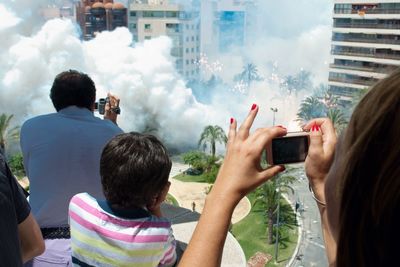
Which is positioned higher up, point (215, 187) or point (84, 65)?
point (215, 187)

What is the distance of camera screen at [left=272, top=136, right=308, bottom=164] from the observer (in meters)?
1.12

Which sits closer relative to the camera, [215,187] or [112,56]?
[215,187]

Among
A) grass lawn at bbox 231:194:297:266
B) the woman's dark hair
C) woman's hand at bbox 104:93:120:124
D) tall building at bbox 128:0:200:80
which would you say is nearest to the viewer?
the woman's dark hair

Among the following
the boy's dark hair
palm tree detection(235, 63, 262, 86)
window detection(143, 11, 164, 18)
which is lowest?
palm tree detection(235, 63, 262, 86)

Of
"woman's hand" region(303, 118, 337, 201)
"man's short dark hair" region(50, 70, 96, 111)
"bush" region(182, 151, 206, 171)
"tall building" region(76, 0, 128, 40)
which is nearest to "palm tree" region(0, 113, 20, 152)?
"bush" region(182, 151, 206, 171)

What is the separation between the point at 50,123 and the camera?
6.97 feet

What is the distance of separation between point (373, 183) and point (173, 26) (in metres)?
36.3

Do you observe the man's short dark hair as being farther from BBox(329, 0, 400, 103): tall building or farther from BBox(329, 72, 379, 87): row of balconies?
BBox(329, 72, 379, 87): row of balconies

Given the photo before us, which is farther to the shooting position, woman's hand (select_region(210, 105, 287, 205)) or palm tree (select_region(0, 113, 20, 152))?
palm tree (select_region(0, 113, 20, 152))

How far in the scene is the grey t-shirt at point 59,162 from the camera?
80.0 inches

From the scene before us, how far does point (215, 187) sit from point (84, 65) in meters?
34.2

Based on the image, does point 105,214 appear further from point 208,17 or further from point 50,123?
point 208,17

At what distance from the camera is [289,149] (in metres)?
1.15

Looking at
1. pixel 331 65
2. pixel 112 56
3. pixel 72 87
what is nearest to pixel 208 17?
pixel 112 56
